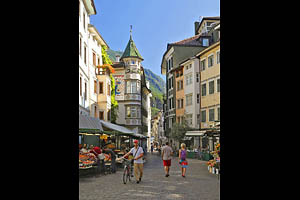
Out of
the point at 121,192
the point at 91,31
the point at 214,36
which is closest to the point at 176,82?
the point at 214,36

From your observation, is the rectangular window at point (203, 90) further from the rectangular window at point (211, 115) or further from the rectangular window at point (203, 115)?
the rectangular window at point (211, 115)

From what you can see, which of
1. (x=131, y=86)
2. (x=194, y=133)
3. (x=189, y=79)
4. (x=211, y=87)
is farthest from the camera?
(x=131, y=86)

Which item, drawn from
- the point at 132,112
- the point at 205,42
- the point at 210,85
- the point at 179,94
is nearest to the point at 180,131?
the point at 179,94

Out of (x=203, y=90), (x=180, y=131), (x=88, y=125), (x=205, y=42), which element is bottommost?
(x=180, y=131)

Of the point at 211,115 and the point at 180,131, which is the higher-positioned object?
the point at 211,115

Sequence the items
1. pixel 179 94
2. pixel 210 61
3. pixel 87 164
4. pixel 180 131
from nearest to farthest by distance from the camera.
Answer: pixel 87 164 < pixel 210 61 < pixel 180 131 < pixel 179 94

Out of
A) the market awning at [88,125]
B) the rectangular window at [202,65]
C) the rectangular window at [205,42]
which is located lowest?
the market awning at [88,125]

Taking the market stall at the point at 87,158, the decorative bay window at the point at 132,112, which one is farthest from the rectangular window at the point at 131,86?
the market stall at the point at 87,158

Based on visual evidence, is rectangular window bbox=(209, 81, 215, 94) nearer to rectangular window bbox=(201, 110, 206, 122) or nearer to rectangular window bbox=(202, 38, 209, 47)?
rectangular window bbox=(201, 110, 206, 122)

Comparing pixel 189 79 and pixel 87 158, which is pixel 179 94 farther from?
pixel 87 158

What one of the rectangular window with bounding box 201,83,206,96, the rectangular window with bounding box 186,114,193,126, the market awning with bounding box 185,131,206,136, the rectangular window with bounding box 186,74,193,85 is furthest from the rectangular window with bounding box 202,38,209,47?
the market awning with bounding box 185,131,206,136
